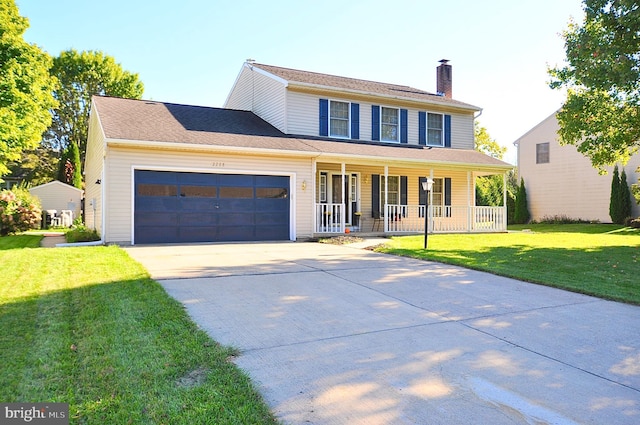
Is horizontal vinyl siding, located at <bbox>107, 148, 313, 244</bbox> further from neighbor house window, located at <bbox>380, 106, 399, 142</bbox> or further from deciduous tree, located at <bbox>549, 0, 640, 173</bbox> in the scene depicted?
deciduous tree, located at <bbox>549, 0, 640, 173</bbox>

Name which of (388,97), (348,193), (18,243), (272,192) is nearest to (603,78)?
(388,97)

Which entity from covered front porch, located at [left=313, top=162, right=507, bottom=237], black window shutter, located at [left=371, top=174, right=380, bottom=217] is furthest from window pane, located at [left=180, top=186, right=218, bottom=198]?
black window shutter, located at [left=371, top=174, right=380, bottom=217]

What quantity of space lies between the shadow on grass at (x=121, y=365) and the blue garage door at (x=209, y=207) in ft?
23.9

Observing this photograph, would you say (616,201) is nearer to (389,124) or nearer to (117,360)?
(389,124)

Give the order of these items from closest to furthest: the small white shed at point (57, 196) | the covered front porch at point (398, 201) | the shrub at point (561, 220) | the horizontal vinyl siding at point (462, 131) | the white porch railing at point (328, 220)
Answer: the white porch railing at point (328, 220) < the covered front porch at point (398, 201) < the horizontal vinyl siding at point (462, 131) < the shrub at point (561, 220) < the small white shed at point (57, 196)

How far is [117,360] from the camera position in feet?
11.1

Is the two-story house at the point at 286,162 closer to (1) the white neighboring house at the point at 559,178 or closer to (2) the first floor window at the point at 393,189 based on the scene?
(2) the first floor window at the point at 393,189

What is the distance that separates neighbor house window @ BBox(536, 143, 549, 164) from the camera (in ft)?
83.8

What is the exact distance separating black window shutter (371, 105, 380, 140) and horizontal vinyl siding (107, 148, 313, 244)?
4427 millimetres

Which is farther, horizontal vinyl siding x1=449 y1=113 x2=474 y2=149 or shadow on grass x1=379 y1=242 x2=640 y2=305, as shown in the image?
horizontal vinyl siding x1=449 y1=113 x2=474 y2=149

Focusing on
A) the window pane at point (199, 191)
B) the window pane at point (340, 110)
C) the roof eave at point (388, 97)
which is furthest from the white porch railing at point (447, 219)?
the window pane at point (199, 191)

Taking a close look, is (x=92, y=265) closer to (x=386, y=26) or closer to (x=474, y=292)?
(x=474, y=292)

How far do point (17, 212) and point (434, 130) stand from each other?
17.7 m

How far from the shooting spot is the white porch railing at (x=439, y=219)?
16150 mm
